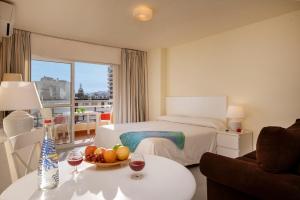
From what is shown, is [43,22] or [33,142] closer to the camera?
[33,142]

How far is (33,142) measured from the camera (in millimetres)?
1668

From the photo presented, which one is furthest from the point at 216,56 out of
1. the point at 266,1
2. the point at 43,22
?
the point at 43,22

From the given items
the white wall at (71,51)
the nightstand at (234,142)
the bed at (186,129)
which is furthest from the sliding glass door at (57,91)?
the nightstand at (234,142)

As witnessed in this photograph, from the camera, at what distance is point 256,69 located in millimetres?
3633

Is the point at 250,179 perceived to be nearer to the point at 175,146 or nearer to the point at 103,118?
the point at 175,146

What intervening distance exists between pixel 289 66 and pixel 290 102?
21.4 inches

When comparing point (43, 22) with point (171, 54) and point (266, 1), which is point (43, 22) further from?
point (266, 1)

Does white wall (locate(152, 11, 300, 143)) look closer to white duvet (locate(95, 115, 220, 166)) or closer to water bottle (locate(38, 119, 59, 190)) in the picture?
white duvet (locate(95, 115, 220, 166))

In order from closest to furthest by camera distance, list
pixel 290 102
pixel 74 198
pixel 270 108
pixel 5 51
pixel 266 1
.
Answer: pixel 74 198 < pixel 266 1 < pixel 290 102 < pixel 270 108 < pixel 5 51

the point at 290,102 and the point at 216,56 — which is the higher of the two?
the point at 216,56

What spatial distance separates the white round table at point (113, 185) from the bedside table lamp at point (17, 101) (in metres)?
1.06

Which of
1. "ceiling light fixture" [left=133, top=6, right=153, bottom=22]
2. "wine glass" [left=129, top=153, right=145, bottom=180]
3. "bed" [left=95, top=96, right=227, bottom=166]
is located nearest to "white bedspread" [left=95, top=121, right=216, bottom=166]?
"bed" [left=95, top=96, right=227, bottom=166]

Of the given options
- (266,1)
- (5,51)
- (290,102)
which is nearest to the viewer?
Answer: (266,1)

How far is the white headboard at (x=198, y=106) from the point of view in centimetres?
413
